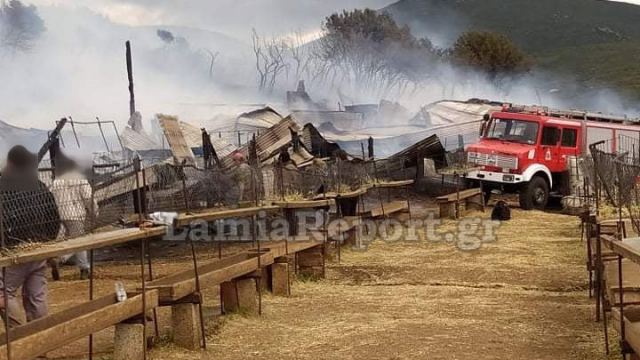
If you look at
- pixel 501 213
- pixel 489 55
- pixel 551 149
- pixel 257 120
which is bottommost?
pixel 501 213

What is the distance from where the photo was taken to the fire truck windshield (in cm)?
Answer: 2367

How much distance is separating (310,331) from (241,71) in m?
53.0

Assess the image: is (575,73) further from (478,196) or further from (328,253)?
(328,253)

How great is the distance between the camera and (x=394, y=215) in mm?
19047

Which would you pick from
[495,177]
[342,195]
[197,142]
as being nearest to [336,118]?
[495,177]

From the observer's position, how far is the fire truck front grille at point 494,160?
23016 mm

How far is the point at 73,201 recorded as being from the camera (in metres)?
10.1

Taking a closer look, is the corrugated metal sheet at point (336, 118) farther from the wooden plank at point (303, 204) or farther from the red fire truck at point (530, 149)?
the wooden plank at point (303, 204)

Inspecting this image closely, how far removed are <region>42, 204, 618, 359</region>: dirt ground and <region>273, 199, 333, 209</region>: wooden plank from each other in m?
0.98

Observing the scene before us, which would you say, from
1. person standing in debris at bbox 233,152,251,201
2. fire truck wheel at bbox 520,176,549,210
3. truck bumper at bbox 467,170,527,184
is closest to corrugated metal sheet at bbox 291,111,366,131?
truck bumper at bbox 467,170,527,184

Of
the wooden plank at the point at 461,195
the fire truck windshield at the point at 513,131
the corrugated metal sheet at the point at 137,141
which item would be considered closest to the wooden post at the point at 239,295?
the wooden plank at the point at 461,195

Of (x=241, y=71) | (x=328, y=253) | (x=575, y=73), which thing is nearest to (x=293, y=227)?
(x=328, y=253)

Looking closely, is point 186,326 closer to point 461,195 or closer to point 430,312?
point 430,312

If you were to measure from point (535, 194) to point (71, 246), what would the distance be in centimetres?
1908
